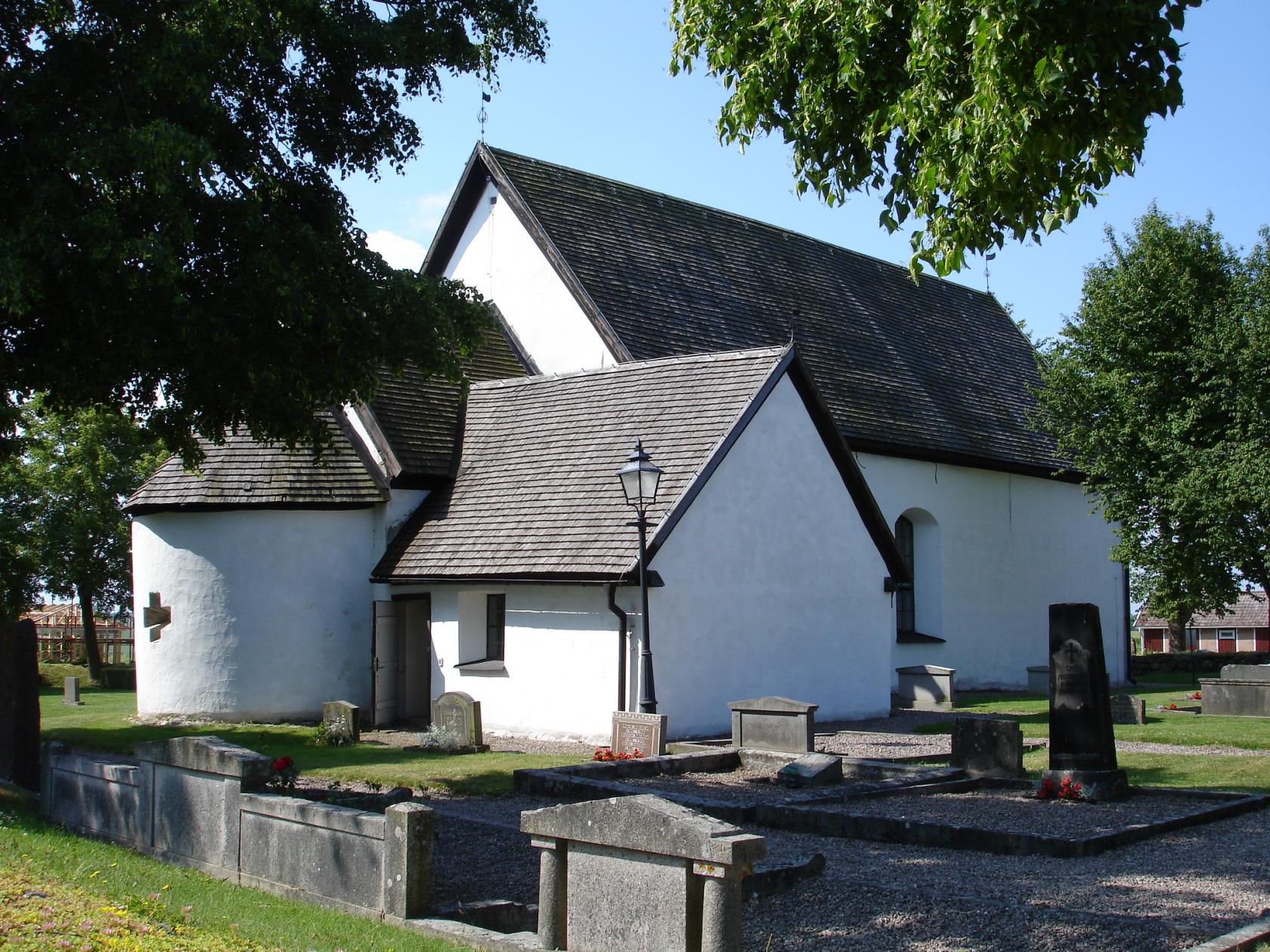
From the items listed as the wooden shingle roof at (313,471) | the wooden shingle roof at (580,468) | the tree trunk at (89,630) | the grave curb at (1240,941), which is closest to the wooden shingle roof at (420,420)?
the wooden shingle roof at (313,471)

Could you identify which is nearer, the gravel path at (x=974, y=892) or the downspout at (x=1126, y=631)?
the gravel path at (x=974, y=892)

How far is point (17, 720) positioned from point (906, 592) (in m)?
19.6

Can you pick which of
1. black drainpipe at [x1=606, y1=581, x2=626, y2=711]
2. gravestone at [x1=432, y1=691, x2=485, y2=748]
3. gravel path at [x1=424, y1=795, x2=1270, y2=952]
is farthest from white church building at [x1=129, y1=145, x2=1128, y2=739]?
gravel path at [x1=424, y1=795, x2=1270, y2=952]

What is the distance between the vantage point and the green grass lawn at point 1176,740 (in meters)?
14.5

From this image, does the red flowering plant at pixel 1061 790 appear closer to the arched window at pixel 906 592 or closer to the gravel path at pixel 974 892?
the gravel path at pixel 974 892

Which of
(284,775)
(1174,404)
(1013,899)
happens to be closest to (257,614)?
(284,775)

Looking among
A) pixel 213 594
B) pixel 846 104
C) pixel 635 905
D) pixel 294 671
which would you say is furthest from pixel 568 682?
pixel 635 905

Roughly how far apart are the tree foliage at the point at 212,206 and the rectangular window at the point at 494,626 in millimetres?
7056

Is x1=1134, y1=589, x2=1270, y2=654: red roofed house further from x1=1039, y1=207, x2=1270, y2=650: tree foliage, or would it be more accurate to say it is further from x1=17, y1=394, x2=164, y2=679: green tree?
x1=17, y1=394, x2=164, y2=679: green tree

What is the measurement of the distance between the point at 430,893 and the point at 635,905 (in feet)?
6.18

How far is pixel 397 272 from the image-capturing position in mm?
13766

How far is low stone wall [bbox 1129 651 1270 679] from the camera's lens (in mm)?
38312

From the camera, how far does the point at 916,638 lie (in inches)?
1075

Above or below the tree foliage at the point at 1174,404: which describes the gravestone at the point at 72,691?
below
